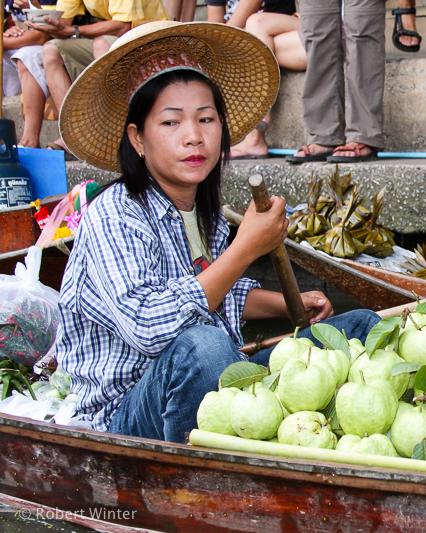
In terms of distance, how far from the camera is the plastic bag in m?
2.23

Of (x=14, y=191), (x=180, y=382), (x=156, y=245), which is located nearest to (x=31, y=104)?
(x=14, y=191)

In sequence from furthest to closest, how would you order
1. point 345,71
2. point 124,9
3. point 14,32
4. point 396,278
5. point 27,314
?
point 14,32 < point 124,9 < point 345,71 < point 396,278 < point 27,314

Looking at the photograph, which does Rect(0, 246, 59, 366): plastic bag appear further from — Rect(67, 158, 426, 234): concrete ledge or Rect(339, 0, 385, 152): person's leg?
Rect(339, 0, 385, 152): person's leg

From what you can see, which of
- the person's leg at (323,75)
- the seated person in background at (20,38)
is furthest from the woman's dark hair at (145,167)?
the seated person in background at (20,38)

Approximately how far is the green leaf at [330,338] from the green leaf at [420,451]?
305 millimetres

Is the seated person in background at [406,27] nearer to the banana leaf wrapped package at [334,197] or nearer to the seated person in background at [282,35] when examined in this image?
the seated person in background at [282,35]

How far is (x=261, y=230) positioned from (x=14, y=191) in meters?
3.35

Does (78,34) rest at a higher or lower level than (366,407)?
higher

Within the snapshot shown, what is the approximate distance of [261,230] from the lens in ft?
5.34

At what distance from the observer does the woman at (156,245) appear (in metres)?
1.51

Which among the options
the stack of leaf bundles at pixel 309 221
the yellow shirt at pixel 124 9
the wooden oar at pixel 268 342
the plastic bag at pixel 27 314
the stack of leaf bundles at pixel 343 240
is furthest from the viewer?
the yellow shirt at pixel 124 9

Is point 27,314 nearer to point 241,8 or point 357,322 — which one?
point 357,322

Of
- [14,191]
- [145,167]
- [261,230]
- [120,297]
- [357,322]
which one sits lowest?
[14,191]

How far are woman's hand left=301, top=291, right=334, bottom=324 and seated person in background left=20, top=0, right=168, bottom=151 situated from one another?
3449 millimetres
